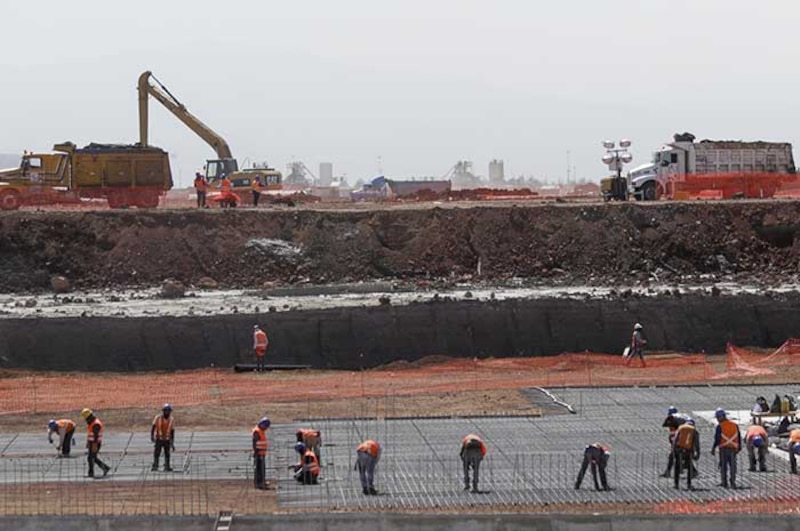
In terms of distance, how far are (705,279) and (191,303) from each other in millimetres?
15563

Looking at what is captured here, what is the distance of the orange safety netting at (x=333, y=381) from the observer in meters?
29.2

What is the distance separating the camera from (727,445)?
20.0m

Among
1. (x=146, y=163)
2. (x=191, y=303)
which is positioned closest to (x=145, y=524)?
(x=191, y=303)

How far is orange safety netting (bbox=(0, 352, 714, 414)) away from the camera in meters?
29.2

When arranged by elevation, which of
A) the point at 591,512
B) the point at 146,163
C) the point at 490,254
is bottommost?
the point at 591,512

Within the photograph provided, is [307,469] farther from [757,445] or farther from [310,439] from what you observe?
[757,445]

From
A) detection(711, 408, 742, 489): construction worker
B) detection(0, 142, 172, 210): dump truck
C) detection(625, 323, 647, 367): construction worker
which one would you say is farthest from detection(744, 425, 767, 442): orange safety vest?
detection(0, 142, 172, 210): dump truck

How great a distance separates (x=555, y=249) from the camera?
4319 centimetres

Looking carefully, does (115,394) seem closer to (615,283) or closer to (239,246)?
(239,246)

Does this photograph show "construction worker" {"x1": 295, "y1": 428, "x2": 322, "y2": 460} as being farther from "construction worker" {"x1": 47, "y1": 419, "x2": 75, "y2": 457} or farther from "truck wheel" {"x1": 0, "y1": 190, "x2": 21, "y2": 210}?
"truck wheel" {"x1": 0, "y1": 190, "x2": 21, "y2": 210}

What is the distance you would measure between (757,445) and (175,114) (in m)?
42.3

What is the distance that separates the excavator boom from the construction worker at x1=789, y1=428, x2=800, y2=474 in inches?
1448

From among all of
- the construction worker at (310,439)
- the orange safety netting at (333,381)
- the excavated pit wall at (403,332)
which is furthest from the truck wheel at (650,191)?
the construction worker at (310,439)

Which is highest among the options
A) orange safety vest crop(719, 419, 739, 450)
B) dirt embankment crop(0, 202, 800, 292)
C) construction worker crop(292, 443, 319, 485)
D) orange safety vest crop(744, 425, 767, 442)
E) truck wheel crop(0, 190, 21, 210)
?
truck wheel crop(0, 190, 21, 210)
